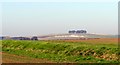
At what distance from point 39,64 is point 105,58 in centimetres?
737

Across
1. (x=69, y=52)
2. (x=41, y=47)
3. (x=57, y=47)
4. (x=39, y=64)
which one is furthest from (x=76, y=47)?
(x=39, y=64)

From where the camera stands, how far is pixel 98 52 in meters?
31.4

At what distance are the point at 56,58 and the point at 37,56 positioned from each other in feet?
10.4

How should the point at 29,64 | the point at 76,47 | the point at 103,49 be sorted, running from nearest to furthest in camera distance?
the point at 29,64
the point at 103,49
the point at 76,47

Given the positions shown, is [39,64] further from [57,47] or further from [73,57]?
[57,47]

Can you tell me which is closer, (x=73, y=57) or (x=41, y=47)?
(x=73, y=57)

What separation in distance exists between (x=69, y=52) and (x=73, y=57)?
267 centimetres

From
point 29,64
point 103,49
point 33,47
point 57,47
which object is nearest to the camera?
point 29,64

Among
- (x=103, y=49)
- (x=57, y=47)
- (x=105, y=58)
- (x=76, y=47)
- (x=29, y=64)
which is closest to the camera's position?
(x=29, y=64)

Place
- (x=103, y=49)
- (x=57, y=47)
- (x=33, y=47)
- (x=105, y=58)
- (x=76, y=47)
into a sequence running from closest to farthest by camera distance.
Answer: (x=105, y=58)
(x=103, y=49)
(x=76, y=47)
(x=57, y=47)
(x=33, y=47)

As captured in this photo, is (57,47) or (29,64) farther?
(57,47)

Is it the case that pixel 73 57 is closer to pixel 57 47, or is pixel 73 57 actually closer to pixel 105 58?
pixel 105 58

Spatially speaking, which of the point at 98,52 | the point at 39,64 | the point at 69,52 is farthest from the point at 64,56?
the point at 39,64

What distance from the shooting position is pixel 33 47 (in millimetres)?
41094
